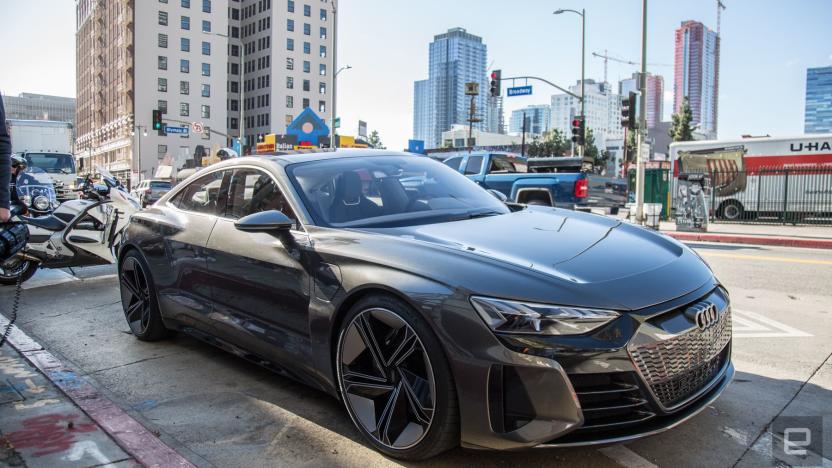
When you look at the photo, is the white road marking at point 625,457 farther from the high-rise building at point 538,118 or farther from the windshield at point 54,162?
the high-rise building at point 538,118

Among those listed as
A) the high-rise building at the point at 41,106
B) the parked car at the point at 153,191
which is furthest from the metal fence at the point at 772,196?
the high-rise building at the point at 41,106

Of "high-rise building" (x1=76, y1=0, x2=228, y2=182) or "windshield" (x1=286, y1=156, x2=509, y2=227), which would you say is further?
"high-rise building" (x1=76, y1=0, x2=228, y2=182)

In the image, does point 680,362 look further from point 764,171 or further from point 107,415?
point 764,171

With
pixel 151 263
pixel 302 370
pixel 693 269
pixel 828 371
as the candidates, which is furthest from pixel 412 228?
pixel 828 371

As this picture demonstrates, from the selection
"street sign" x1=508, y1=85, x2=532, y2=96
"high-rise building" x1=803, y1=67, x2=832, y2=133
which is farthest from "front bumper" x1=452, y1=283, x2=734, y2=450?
"high-rise building" x1=803, y1=67, x2=832, y2=133

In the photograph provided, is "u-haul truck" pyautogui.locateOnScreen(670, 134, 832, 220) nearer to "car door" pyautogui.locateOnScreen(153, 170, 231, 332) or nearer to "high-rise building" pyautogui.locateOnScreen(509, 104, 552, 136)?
"car door" pyautogui.locateOnScreen(153, 170, 231, 332)

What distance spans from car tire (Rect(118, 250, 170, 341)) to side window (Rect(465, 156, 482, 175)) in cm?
1018

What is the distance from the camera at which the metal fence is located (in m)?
19.1

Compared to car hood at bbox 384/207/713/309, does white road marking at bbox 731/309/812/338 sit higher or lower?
lower

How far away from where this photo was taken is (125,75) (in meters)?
85.1

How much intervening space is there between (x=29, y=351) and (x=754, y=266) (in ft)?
28.9

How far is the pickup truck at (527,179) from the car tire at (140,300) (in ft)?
26.0

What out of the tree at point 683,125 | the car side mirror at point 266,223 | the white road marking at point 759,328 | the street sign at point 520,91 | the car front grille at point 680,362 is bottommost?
the white road marking at point 759,328

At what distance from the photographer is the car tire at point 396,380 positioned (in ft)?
8.45
